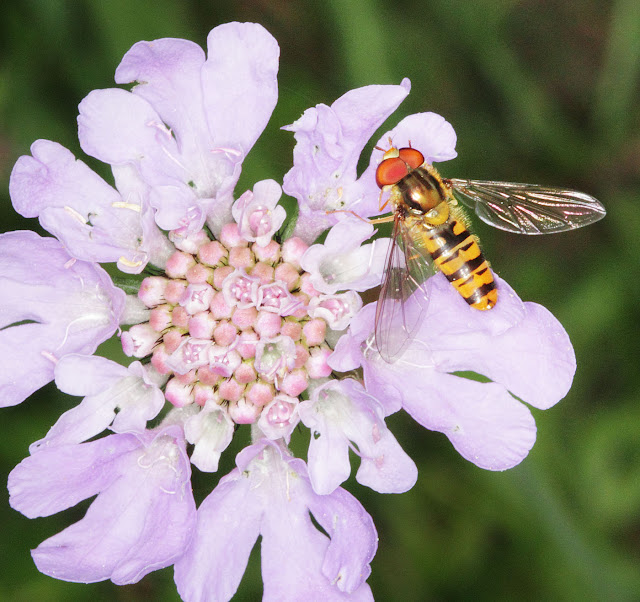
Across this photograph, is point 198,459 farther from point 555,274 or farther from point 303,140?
point 555,274

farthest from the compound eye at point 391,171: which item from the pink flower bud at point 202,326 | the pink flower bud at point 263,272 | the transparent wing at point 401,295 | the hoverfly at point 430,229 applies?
the pink flower bud at point 202,326

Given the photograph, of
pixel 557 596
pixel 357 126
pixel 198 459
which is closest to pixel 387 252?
pixel 357 126

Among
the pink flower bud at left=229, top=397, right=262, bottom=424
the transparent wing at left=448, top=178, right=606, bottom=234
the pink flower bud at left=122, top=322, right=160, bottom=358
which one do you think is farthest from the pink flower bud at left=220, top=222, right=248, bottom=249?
the transparent wing at left=448, top=178, right=606, bottom=234

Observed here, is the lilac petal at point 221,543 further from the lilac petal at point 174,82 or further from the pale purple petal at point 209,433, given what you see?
the lilac petal at point 174,82

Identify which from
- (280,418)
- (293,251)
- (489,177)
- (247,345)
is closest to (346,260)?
(293,251)

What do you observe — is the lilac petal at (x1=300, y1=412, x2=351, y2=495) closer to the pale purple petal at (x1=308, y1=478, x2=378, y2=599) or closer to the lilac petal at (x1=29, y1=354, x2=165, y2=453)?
the pale purple petal at (x1=308, y1=478, x2=378, y2=599)

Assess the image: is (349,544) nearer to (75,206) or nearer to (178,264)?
(178,264)
